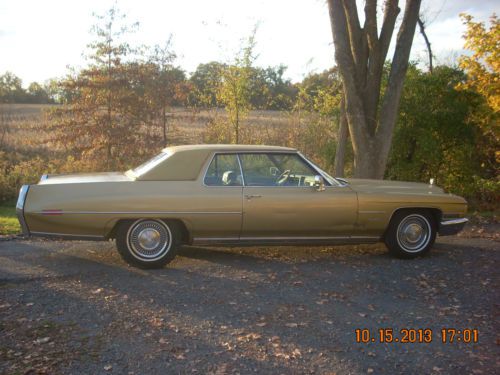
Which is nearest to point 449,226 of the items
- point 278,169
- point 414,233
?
point 414,233

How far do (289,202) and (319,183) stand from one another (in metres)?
0.44

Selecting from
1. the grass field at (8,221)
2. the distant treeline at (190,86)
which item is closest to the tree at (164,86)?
the distant treeline at (190,86)

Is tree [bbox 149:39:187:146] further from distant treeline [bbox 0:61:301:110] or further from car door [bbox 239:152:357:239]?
car door [bbox 239:152:357:239]

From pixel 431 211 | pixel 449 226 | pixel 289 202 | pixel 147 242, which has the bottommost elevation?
pixel 147 242

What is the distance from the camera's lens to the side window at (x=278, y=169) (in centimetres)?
636

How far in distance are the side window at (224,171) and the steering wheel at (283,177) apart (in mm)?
482

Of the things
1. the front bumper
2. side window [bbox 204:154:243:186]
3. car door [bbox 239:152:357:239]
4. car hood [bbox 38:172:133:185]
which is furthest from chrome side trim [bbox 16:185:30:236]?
the front bumper

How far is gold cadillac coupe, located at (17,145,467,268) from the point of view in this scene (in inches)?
230

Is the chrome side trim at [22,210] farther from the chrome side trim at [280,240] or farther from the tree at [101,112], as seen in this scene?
the tree at [101,112]

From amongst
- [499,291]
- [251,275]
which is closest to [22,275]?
[251,275]

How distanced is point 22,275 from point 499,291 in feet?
17.0

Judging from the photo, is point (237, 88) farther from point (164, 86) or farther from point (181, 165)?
point (181, 165)

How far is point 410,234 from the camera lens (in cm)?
677

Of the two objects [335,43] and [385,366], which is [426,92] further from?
[385,366]
